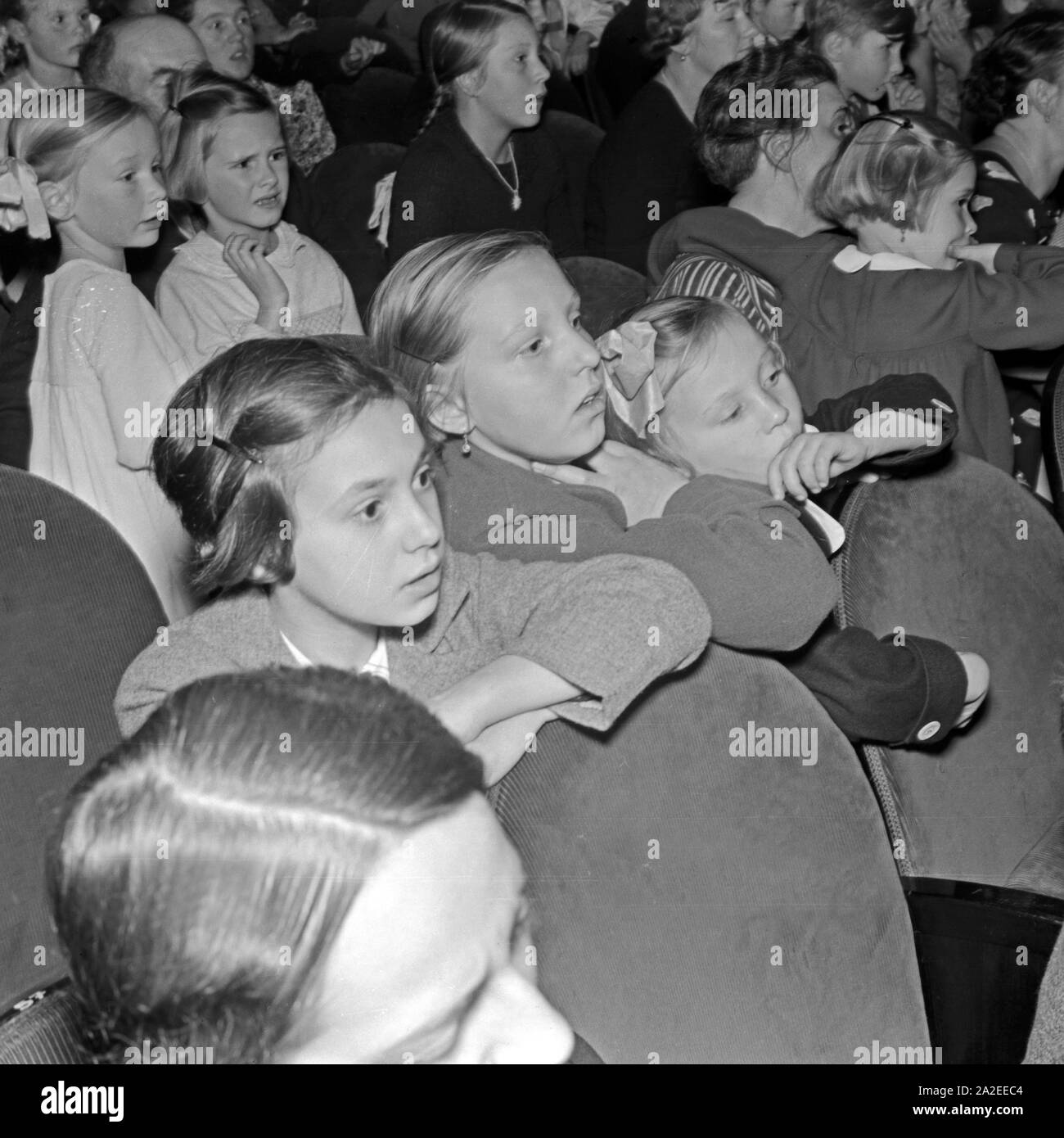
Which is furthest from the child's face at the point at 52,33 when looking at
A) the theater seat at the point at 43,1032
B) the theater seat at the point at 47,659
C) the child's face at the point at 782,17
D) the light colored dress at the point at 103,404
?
the theater seat at the point at 43,1032

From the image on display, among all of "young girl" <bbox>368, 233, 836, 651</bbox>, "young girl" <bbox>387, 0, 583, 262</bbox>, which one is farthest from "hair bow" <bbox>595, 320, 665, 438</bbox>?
"young girl" <bbox>387, 0, 583, 262</bbox>

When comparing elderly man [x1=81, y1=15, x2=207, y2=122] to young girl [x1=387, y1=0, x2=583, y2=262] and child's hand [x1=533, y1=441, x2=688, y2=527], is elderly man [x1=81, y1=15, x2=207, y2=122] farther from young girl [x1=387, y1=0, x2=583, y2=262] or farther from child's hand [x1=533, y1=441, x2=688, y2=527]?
child's hand [x1=533, y1=441, x2=688, y2=527]

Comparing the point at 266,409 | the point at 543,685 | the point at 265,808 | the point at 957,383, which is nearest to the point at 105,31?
the point at 957,383

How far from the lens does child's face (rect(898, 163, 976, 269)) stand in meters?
2.07

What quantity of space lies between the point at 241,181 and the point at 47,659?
131 cm

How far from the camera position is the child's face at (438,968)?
1.78 ft

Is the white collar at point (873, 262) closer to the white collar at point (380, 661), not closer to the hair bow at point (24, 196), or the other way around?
the hair bow at point (24, 196)

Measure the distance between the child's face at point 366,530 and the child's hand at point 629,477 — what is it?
0.29 meters

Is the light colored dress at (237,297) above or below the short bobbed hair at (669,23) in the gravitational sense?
below

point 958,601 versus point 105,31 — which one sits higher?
point 105,31

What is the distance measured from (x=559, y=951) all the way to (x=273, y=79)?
251 cm

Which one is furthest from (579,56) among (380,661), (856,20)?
(380,661)

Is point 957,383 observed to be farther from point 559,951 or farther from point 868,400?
point 559,951

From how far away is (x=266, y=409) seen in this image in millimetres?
940
